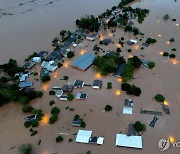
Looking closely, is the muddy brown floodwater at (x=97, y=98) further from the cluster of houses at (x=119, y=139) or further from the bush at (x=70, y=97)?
the bush at (x=70, y=97)

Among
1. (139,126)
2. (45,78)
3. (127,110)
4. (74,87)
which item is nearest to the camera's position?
(139,126)

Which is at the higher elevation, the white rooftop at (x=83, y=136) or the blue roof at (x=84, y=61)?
the blue roof at (x=84, y=61)

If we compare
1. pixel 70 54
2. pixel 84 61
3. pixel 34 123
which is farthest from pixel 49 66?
pixel 34 123

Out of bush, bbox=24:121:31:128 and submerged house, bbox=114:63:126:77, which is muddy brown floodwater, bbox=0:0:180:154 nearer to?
bush, bbox=24:121:31:128

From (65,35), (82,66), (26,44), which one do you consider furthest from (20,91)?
(65,35)

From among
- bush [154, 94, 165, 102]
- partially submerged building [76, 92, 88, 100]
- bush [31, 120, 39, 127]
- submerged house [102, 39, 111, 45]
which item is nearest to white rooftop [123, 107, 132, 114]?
bush [154, 94, 165, 102]

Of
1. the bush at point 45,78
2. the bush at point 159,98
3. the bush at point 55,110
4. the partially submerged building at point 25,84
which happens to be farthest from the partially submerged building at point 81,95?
the bush at point 159,98

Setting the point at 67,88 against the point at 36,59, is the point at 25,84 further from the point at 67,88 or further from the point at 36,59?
the point at 67,88
